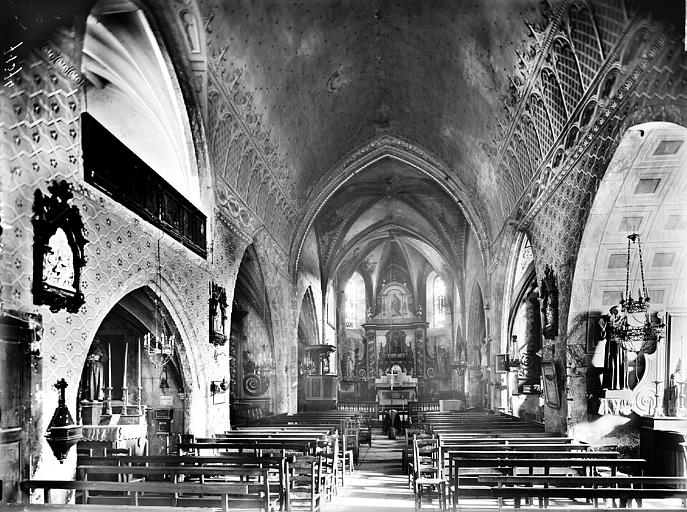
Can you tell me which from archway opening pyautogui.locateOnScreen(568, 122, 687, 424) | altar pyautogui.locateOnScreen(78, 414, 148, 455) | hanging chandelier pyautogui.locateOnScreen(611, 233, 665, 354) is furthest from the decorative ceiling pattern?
altar pyautogui.locateOnScreen(78, 414, 148, 455)

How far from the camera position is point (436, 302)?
110 ft

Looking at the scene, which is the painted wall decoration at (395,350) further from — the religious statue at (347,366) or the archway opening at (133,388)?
the archway opening at (133,388)

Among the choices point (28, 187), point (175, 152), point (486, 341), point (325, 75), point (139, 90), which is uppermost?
point (325, 75)

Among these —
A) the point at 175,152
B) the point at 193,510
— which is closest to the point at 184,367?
the point at 175,152

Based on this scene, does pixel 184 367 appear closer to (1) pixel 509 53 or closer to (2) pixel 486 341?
(1) pixel 509 53

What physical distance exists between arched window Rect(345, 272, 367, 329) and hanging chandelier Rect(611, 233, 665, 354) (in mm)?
23611

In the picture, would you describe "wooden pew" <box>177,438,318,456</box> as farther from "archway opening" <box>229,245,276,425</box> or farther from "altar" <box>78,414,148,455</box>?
"archway opening" <box>229,245,276,425</box>

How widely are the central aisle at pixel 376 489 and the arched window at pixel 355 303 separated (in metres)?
17.9

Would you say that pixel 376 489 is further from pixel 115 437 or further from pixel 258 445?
pixel 115 437

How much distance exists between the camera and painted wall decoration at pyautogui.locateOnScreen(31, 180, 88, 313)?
604cm

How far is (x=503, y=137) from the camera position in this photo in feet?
44.3

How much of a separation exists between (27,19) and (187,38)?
4.28 meters

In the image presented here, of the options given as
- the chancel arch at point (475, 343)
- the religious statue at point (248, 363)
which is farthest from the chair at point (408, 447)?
the chancel arch at point (475, 343)

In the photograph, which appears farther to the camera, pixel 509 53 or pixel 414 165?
pixel 414 165
